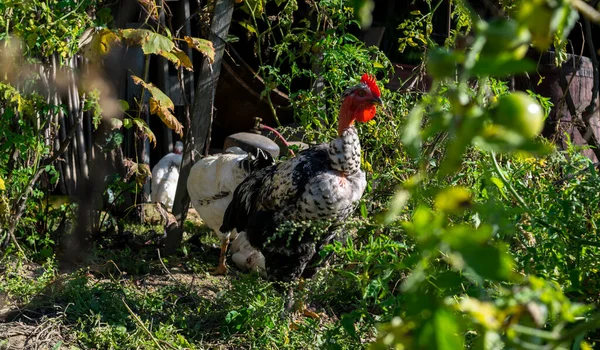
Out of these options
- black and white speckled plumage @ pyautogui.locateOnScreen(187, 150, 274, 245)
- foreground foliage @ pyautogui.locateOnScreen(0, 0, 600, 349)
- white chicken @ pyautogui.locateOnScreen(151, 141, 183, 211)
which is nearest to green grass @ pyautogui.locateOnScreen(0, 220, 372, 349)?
foreground foliage @ pyautogui.locateOnScreen(0, 0, 600, 349)

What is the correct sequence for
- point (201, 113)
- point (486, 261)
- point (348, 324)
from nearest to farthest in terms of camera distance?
point (486, 261) → point (348, 324) → point (201, 113)

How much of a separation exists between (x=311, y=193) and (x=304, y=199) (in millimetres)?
56

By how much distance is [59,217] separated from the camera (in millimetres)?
4836

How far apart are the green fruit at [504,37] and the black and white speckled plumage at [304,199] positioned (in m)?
3.08

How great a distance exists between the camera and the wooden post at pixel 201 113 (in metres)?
4.88

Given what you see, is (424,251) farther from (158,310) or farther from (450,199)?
(158,310)

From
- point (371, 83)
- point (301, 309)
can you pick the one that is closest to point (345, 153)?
point (371, 83)

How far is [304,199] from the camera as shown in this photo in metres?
3.87

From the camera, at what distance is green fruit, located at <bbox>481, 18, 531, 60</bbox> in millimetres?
615

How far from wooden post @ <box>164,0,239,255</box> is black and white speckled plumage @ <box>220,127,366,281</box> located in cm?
97

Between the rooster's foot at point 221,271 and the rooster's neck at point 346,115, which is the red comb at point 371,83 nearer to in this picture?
the rooster's neck at point 346,115

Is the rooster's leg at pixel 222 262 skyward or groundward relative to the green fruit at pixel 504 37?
groundward

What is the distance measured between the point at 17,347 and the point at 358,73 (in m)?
2.61

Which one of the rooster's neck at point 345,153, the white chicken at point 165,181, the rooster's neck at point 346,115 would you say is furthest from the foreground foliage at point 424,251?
the white chicken at point 165,181
